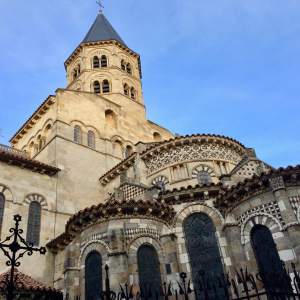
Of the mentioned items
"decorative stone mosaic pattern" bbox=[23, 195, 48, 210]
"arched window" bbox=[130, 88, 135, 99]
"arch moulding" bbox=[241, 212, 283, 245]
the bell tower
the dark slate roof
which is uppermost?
the dark slate roof

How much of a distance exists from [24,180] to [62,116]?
6399 millimetres

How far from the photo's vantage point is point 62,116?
2323 cm

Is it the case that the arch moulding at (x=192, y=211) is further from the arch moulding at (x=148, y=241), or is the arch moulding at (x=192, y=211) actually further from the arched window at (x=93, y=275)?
the arched window at (x=93, y=275)

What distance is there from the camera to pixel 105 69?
30875 mm

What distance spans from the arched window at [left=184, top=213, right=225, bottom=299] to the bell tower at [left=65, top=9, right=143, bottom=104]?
56.9 feet

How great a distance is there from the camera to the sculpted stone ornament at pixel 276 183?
38.8ft

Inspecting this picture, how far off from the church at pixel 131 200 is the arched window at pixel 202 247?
4cm

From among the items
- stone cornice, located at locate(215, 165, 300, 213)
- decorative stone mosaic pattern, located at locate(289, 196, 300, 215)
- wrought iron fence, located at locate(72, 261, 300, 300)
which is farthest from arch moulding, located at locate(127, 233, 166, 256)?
decorative stone mosaic pattern, located at locate(289, 196, 300, 215)

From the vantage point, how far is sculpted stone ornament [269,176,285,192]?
466 inches

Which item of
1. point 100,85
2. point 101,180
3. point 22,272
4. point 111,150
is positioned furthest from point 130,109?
point 22,272

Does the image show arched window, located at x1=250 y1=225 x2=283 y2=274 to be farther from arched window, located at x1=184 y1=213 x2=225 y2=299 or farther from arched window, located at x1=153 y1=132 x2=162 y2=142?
arched window, located at x1=153 y1=132 x2=162 y2=142

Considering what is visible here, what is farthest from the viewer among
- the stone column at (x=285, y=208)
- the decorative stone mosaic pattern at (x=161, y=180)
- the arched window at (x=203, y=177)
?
the decorative stone mosaic pattern at (x=161, y=180)

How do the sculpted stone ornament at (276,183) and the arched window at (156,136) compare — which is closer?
the sculpted stone ornament at (276,183)

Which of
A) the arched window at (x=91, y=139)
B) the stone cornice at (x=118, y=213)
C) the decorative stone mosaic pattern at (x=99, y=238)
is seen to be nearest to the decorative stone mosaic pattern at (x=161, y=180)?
the stone cornice at (x=118, y=213)
